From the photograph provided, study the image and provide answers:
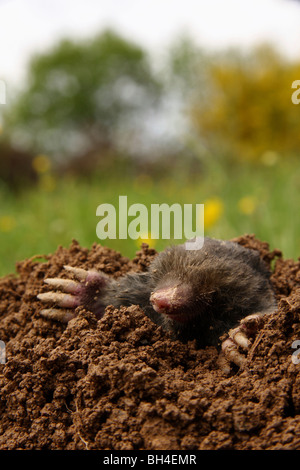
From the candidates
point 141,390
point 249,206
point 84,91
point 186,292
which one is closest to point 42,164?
point 249,206

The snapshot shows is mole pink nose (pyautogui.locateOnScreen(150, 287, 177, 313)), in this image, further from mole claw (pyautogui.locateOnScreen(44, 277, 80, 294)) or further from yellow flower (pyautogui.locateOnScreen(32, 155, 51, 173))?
yellow flower (pyautogui.locateOnScreen(32, 155, 51, 173))

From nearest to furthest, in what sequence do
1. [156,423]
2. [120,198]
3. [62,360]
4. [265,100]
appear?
[156,423] < [62,360] < [120,198] < [265,100]

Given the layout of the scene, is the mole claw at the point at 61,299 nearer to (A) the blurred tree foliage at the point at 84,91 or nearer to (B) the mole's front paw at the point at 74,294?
(B) the mole's front paw at the point at 74,294

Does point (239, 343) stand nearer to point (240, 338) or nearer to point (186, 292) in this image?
point (240, 338)

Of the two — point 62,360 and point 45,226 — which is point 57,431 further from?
point 45,226

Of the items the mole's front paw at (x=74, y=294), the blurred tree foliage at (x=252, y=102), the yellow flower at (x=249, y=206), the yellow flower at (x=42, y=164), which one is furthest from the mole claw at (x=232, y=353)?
the blurred tree foliage at (x=252, y=102)
